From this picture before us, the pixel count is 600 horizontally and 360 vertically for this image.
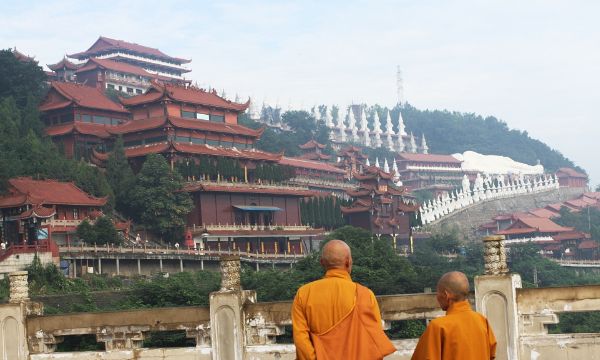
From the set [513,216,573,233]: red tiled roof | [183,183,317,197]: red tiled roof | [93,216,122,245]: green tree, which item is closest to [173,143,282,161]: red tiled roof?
[183,183,317,197]: red tiled roof

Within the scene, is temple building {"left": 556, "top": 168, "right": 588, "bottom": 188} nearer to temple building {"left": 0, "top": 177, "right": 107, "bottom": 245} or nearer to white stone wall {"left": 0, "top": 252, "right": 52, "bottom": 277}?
temple building {"left": 0, "top": 177, "right": 107, "bottom": 245}

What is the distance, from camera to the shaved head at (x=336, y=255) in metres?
8.30

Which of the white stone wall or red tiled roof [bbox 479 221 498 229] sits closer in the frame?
the white stone wall

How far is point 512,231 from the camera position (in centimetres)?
9119

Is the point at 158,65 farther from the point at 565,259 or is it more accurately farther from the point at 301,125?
the point at 565,259

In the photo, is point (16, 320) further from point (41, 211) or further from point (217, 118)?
point (217, 118)

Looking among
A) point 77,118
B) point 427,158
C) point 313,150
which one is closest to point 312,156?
point 313,150

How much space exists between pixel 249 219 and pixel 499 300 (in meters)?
46.6

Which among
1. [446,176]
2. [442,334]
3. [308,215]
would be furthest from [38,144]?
[446,176]

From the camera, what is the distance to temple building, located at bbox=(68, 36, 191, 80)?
10175 centimetres

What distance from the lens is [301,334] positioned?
823cm

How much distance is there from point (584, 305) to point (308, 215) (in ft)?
175

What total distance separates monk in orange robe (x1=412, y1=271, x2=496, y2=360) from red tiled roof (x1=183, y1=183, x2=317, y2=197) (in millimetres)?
49116

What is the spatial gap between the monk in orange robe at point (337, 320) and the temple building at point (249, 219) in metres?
48.5
